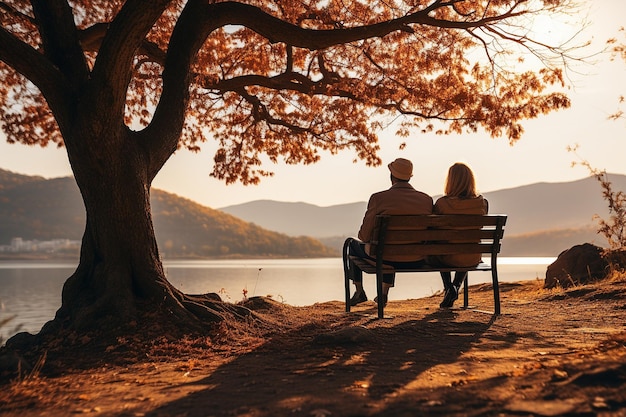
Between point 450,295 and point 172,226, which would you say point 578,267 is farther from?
point 172,226

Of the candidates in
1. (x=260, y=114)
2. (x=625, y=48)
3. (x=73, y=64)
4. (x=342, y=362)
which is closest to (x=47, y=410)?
(x=342, y=362)

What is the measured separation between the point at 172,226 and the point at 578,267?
110m

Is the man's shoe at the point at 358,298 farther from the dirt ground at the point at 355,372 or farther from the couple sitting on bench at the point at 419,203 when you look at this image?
the dirt ground at the point at 355,372

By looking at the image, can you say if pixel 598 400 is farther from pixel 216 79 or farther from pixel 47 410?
pixel 216 79

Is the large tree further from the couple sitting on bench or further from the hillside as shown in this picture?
the hillside

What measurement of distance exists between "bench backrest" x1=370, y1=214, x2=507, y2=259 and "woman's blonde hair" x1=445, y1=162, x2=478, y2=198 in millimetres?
341

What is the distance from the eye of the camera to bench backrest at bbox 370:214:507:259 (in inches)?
257

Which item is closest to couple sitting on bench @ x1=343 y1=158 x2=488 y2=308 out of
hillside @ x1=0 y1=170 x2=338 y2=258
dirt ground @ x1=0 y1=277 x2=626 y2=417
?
dirt ground @ x1=0 y1=277 x2=626 y2=417

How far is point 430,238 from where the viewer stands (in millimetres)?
6699

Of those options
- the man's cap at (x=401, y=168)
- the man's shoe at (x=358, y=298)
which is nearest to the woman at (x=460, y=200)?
the man's cap at (x=401, y=168)

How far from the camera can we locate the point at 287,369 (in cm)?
424

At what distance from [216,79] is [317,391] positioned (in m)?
7.13

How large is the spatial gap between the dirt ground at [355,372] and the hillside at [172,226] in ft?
353

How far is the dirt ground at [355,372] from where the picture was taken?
3.08m
